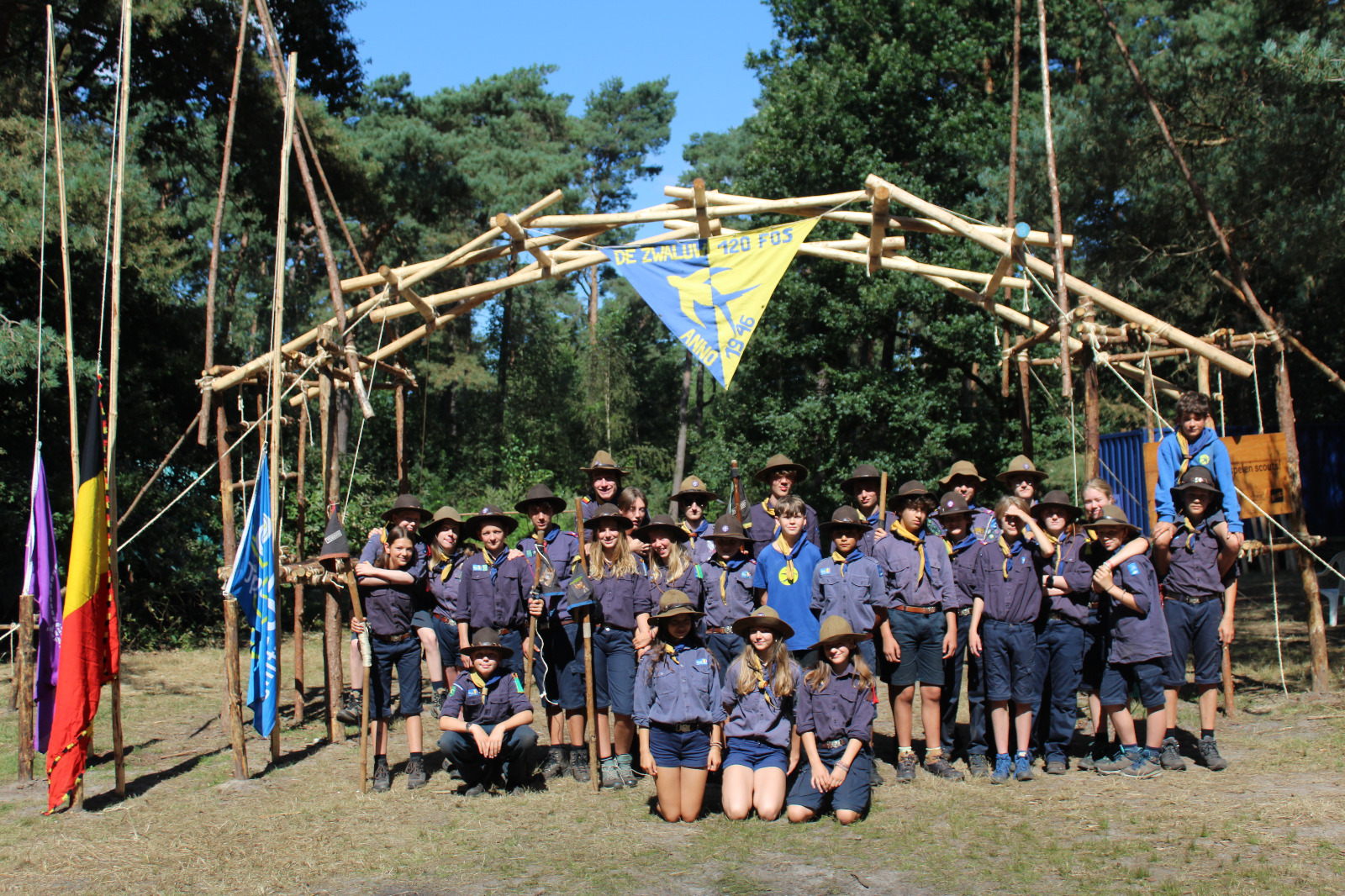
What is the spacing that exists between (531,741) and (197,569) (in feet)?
31.4

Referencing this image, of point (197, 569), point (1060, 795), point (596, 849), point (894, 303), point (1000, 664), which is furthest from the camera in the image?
point (894, 303)

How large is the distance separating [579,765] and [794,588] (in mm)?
1824

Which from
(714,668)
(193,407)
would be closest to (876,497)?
(714,668)

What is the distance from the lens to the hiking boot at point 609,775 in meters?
6.28

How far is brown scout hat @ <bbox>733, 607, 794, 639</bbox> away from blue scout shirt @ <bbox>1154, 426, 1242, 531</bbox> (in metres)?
2.78

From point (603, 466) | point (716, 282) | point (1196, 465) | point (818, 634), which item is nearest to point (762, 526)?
point (818, 634)

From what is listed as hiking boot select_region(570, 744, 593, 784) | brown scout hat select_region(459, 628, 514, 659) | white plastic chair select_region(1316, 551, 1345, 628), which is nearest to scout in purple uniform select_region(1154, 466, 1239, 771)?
hiking boot select_region(570, 744, 593, 784)

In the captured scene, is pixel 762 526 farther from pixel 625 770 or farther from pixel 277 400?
pixel 277 400

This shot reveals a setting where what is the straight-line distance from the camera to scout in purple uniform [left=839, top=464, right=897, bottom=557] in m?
6.75

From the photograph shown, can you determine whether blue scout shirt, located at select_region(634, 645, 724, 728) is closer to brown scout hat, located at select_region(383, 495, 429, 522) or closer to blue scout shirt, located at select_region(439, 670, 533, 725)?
blue scout shirt, located at select_region(439, 670, 533, 725)

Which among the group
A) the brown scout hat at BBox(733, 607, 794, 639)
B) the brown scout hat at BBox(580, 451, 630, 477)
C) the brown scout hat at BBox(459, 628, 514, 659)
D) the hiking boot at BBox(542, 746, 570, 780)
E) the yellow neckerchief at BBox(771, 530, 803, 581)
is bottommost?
the hiking boot at BBox(542, 746, 570, 780)

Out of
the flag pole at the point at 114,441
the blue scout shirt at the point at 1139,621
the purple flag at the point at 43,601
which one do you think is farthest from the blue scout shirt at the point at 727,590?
the purple flag at the point at 43,601

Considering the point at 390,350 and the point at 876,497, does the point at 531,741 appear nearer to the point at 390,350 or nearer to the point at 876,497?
the point at 876,497

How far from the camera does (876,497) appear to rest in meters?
6.94
